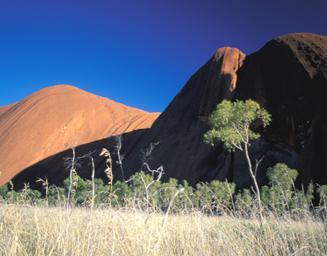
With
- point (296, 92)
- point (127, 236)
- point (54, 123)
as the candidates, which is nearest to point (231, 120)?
point (127, 236)

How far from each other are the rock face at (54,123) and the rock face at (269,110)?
61.1 feet

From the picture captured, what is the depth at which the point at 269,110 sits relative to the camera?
146ft

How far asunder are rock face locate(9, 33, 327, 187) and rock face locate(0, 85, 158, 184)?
18.6 m

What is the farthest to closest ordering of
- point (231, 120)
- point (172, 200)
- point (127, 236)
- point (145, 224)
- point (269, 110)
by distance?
point (269, 110) < point (231, 120) < point (127, 236) < point (145, 224) < point (172, 200)

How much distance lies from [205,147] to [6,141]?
45.4 m

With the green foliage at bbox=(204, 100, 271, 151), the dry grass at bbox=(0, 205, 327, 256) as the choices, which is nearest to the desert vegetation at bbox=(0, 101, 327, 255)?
the dry grass at bbox=(0, 205, 327, 256)

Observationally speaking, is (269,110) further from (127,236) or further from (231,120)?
(127,236)

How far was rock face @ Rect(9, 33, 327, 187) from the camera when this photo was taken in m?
37.8

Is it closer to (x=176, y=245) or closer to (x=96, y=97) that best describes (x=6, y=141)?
(x=96, y=97)

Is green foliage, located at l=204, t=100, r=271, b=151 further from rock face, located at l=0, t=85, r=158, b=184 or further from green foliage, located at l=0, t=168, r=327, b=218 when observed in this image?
rock face, located at l=0, t=85, r=158, b=184

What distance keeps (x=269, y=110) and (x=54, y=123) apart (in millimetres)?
48413

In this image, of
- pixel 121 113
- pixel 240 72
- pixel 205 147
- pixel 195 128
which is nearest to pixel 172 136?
pixel 195 128

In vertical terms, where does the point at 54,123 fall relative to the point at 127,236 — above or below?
above

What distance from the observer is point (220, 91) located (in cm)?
5322
